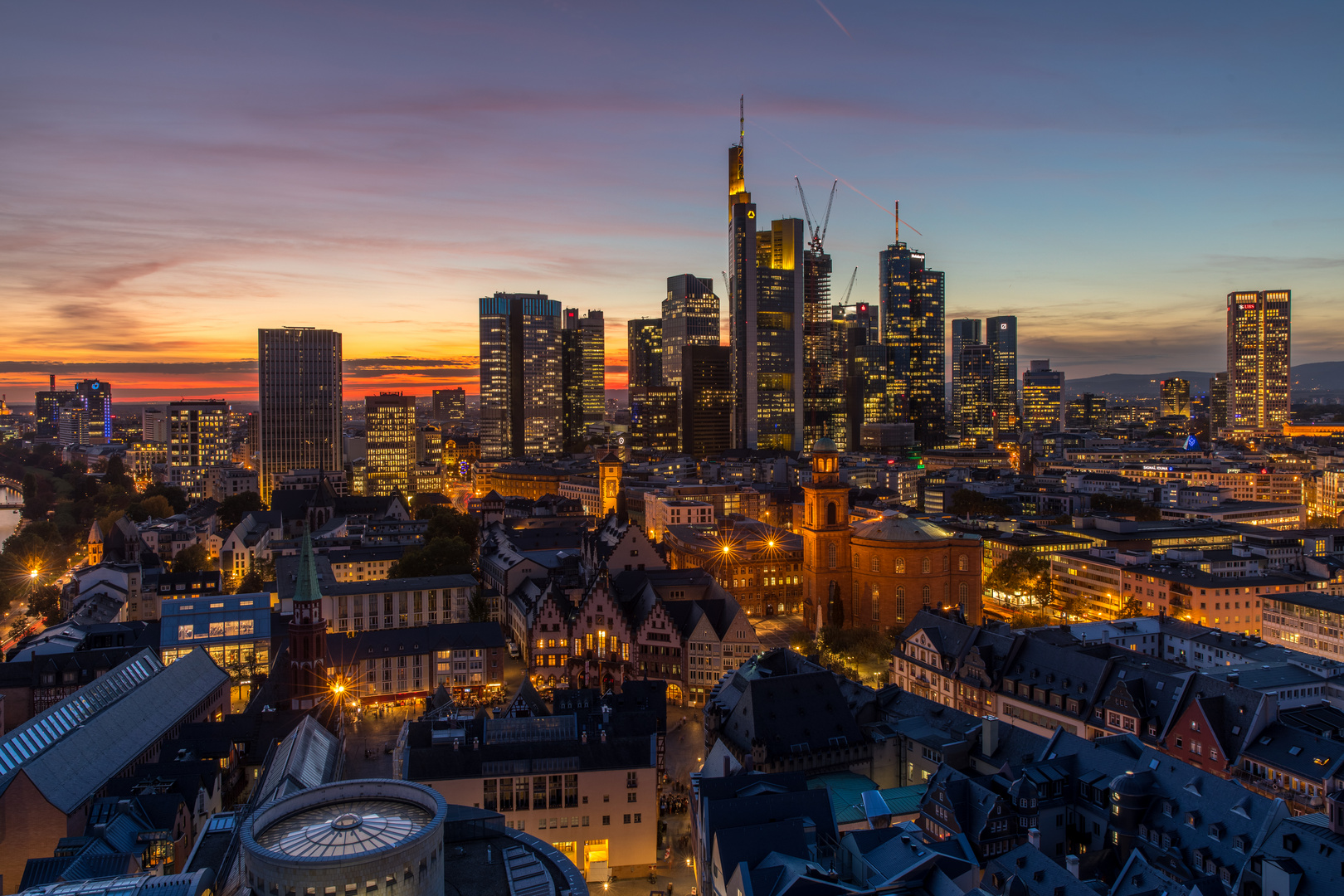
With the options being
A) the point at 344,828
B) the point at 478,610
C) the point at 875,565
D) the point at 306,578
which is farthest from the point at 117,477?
the point at 344,828

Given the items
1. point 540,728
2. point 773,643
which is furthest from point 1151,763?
point 773,643

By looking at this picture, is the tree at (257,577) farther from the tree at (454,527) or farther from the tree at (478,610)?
the tree at (478,610)

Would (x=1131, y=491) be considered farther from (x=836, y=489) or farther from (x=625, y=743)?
(x=625, y=743)

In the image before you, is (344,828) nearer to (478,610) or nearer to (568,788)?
(568,788)

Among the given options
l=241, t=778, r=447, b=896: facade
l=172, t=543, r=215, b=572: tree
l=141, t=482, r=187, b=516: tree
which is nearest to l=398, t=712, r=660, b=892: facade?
l=241, t=778, r=447, b=896: facade

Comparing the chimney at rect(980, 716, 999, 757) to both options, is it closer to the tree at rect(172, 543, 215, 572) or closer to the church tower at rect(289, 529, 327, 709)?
the church tower at rect(289, 529, 327, 709)

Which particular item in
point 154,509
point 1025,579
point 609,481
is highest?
point 609,481

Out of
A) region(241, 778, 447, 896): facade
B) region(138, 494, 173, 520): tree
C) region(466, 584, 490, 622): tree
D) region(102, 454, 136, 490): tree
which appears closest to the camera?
region(241, 778, 447, 896): facade
